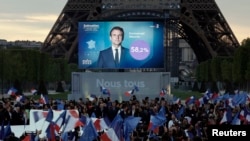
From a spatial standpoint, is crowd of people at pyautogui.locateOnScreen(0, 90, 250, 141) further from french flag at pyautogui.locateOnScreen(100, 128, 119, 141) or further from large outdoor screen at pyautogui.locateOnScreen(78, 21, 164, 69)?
large outdoor screen at pyautogui.locateOnScreen(78, 21, 164, 69)

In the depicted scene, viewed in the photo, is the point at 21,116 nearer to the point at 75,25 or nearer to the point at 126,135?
the point at 126,135

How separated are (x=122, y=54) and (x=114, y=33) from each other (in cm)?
127

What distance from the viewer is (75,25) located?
77625 mm

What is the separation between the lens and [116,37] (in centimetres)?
3797

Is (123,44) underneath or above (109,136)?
above

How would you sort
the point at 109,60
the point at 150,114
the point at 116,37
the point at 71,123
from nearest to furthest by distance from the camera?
1. the point at 71,123
2. the point at 150,114
3. the point at 109,60
4. the point at 116,37

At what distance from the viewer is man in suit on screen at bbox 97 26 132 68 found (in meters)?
37.3

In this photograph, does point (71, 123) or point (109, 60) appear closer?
point (71, 123)

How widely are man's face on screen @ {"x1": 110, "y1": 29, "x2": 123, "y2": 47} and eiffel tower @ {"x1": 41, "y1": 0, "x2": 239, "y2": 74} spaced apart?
1443 inches

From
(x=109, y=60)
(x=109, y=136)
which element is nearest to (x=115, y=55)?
(x=109, y=60)

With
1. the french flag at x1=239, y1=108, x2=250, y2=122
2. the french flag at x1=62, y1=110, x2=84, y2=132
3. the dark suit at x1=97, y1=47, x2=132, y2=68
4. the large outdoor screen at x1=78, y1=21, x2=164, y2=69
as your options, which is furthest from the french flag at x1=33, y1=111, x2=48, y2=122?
the dark suit at x1=97, y1=47, x2=132, y2=68

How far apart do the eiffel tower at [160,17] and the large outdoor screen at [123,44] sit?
1431 inches

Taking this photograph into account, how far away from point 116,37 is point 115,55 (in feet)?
3.58

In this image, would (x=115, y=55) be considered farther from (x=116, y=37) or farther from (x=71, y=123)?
(x=71, y=123)
